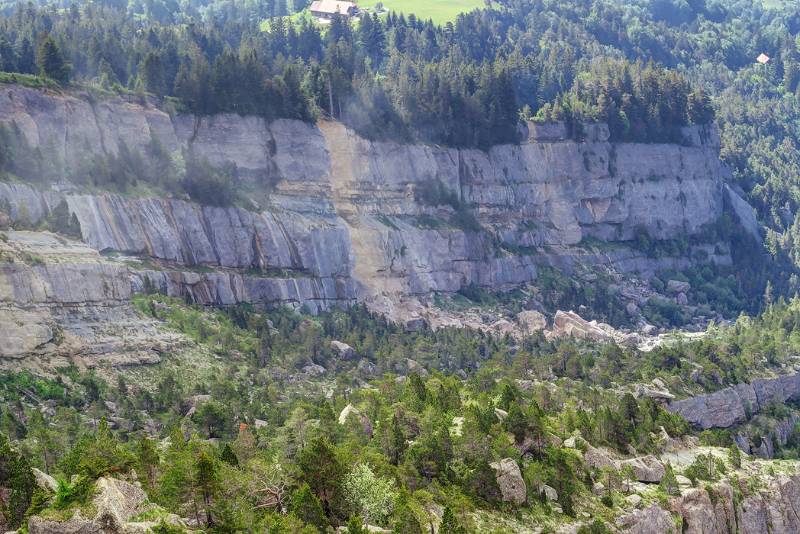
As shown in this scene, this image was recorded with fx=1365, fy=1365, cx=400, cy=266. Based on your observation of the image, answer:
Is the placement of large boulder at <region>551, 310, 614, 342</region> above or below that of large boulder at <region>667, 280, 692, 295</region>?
above

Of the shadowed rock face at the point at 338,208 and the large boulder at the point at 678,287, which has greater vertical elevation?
the shadowed rock face at the point at 338,208

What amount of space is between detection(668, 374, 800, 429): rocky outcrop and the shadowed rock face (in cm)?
4168

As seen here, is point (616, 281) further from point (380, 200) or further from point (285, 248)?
point (285, 248)

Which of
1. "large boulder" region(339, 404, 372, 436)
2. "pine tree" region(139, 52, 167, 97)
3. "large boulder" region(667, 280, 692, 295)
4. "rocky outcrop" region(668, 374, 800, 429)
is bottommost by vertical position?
"large boulder" region(667, 280, 692, 295)

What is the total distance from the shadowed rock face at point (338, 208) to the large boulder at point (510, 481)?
50.1 m

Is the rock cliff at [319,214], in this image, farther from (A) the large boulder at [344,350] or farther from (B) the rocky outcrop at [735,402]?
(B) the rocky outcrop at [735,402]

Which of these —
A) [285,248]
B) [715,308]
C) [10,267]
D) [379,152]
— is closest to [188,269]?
[285,248]

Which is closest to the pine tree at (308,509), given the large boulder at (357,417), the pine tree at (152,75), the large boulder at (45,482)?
the large boulder at (45,482)

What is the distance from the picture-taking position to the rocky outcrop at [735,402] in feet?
426

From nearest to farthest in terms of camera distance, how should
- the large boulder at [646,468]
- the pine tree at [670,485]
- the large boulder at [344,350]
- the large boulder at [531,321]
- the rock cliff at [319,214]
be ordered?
the pine tree at [670,485] → the large boulder at [646,468] → the rock cliff at [319,214] → the large boulder at [344,350] → the large boulder at [531,321]

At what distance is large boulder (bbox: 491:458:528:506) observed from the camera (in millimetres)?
86500

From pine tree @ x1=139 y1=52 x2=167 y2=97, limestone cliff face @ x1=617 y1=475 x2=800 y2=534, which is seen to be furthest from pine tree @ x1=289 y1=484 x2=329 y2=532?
pine tree @ x1=139 y1=52 x2=167 y2=97

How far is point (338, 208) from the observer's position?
161875mm

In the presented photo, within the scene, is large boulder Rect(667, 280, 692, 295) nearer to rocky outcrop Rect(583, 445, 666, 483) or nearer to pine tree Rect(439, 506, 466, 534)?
rocky outcrop Rect(583, 445, 666, 483)
